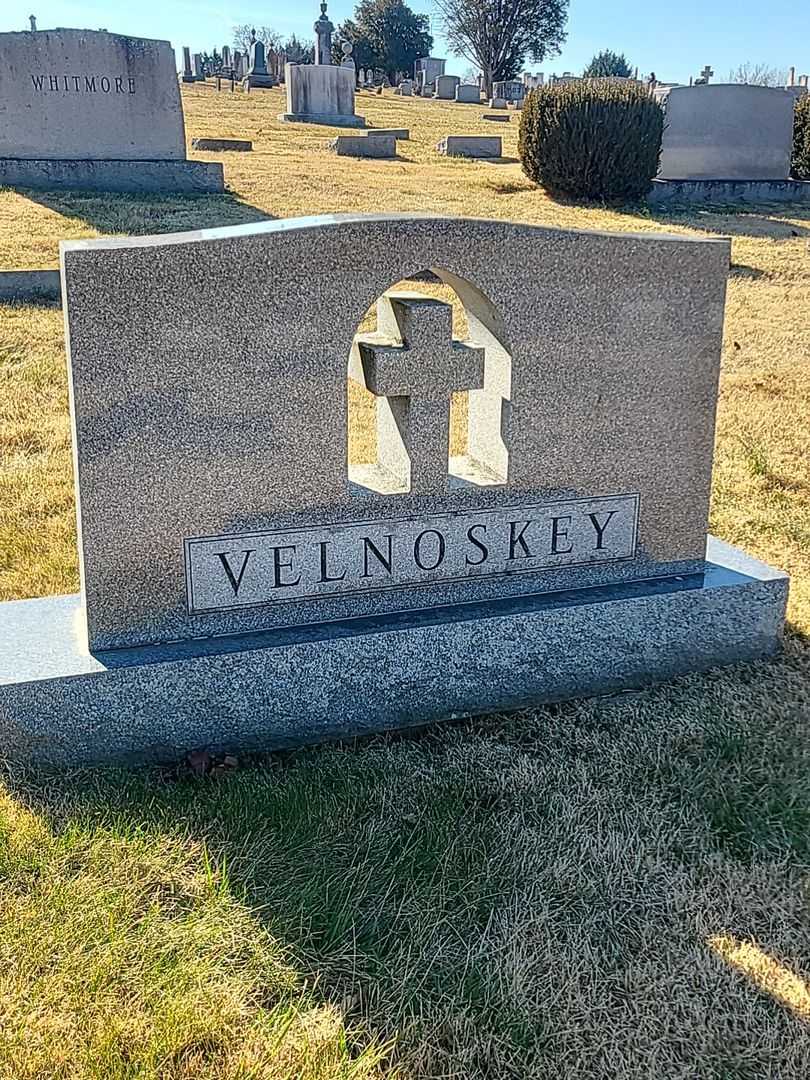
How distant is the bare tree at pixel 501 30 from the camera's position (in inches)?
2020

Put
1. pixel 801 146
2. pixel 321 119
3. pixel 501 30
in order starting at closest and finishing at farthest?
pixel 801 146 → pixel 321 119 → pixel 501 30

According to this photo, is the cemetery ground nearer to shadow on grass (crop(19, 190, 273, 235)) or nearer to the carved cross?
the carved cross

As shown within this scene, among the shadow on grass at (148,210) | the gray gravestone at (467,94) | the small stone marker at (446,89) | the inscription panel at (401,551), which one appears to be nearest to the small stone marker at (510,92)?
the small stone marker at (446,89)

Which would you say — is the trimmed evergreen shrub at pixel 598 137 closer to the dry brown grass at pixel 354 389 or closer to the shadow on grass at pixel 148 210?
the dry brown grass at pixel 354 389

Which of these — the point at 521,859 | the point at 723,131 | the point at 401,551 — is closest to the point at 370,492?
the point at 401,551

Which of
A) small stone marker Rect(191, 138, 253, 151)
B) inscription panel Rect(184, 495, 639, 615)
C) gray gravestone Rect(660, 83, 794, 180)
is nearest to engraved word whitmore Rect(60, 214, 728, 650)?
inscription panel Rect(184, 495, 639, 615)

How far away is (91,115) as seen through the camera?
41.7 feet

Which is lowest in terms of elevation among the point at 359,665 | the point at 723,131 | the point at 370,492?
the point at 359,665

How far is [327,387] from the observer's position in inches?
120

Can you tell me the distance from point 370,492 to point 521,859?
1175mm

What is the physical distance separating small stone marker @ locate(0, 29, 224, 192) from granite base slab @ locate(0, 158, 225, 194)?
0.04ft

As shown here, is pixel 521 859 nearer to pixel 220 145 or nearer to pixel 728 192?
pixel 728 192

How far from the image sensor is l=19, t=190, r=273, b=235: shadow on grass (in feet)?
34.9

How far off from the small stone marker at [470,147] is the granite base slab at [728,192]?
6.03 meters
